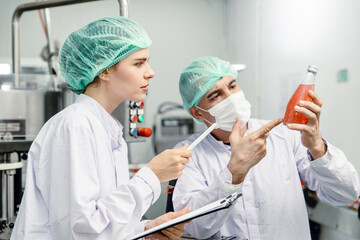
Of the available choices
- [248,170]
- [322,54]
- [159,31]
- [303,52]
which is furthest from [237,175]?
[159,31]

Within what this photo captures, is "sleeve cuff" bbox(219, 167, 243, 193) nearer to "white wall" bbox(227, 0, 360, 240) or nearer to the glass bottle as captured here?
the glass bottle

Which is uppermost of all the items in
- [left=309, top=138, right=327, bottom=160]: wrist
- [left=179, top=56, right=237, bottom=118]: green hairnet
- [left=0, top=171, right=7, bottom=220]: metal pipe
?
[left=179, top=56, right=237, bottom=118]: green hairnet

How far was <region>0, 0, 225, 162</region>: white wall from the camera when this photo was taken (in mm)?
2557

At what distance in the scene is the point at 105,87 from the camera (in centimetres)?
104

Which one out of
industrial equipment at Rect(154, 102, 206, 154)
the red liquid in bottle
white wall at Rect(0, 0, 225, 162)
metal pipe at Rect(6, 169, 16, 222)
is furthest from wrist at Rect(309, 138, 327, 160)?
white wall at Rect(0, 0, 225, 162)

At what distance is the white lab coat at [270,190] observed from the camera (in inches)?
48.4

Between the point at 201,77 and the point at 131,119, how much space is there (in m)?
0.33

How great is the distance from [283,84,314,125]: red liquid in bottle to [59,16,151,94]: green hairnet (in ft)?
1.41

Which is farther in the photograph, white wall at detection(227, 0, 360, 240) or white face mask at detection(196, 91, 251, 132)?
white wall at detection(227, 0, 360, 240)

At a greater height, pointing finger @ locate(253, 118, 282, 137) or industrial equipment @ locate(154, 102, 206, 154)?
pointing finger @ locate(253, 118, 282, 137)

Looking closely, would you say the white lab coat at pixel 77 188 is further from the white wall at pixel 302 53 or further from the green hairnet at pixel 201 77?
the white wall at pixel 302 53

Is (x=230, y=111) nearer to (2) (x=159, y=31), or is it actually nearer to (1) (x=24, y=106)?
(1) (x=24, y=106)

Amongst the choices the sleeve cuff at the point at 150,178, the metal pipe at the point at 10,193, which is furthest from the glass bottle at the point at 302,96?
the metal pipe at the point at 10,193

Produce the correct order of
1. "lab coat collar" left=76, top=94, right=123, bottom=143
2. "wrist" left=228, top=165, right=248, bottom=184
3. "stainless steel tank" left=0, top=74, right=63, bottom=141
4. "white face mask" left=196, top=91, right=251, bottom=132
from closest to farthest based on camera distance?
"lab coat collar" left=76, top=94, right=123, bottom=143 < "wrist" left=228, top=165, right=248, bottom=184 < "white face mask" left=196, top=91, right=251, bottom=132 < "stainless steel tank" left=0, top=74, right=63, bottom=141
